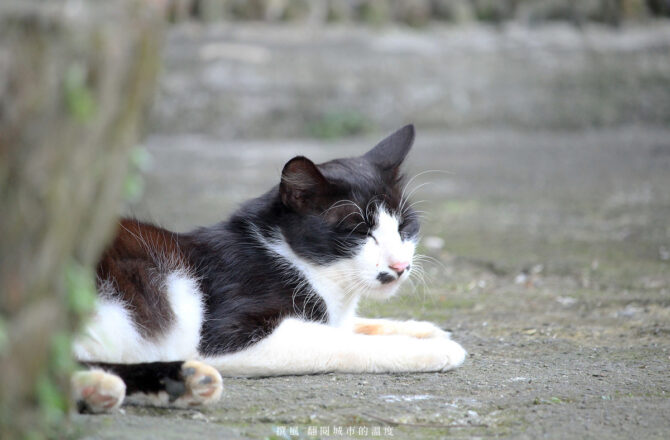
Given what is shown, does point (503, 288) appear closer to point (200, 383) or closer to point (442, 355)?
point (442, 355)

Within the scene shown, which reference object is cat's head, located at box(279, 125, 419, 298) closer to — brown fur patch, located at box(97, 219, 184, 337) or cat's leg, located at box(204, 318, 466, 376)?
cat's leg, located at box(204, 318, 466, 376)

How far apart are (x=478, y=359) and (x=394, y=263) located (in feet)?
1.52

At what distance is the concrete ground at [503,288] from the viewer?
91.8 inches

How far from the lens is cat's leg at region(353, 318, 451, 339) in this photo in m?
3.24

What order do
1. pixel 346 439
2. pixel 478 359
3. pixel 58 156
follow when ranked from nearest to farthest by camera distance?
pixel 58 156
pixel 346 439
pixel 478 359

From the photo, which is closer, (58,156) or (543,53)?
(58,156)

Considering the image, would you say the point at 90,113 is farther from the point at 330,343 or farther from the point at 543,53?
the point at 543,53

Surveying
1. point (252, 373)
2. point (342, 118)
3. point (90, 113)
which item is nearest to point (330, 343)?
point (252, 373)

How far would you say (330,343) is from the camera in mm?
2824

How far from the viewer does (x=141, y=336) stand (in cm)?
276

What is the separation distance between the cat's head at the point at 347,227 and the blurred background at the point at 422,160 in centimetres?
43

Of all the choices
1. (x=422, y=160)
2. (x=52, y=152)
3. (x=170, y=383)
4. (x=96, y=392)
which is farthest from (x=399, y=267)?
(x=422, y=160)

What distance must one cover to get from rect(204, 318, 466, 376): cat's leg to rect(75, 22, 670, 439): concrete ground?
50 millimetres

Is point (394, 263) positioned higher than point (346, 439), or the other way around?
point (394, 263)
